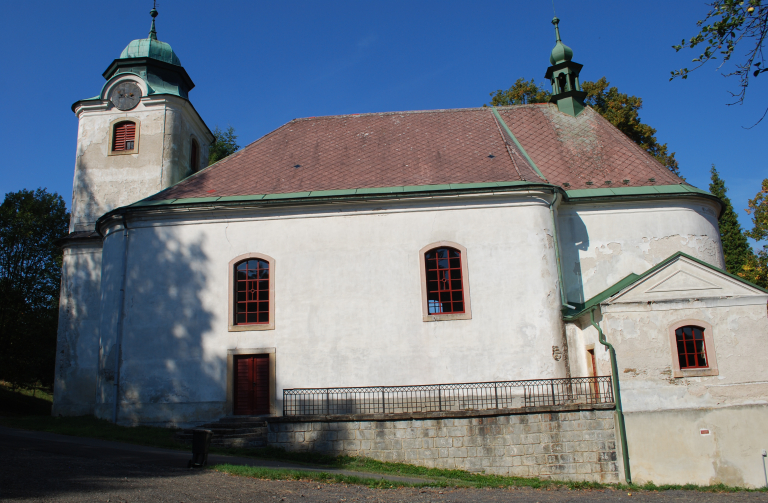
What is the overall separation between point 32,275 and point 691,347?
31393mm

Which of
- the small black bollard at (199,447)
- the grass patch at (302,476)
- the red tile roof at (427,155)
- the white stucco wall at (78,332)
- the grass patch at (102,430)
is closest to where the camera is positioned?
the grass patch at (302,476)

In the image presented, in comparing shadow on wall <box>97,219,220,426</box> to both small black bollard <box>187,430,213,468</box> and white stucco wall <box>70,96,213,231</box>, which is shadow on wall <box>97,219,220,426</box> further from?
small black bollard <box>187,430,213,468</box>

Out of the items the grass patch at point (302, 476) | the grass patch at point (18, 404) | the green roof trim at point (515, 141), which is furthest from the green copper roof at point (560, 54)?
the grass patch at point (18, 404)

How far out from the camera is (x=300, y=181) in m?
16.9

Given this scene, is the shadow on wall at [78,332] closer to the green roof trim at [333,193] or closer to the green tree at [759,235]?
the green roof trim at [333,193]

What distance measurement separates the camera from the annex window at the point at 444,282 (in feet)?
49.6

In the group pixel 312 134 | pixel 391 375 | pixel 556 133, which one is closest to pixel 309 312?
pixel 391 375

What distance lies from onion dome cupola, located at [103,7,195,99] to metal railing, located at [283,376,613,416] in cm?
1186

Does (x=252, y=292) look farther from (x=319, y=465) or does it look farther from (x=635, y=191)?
(x=635, y=191)

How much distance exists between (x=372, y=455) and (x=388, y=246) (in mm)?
5602

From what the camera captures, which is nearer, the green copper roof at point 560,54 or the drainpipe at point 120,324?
the drainpipe at point 120,324

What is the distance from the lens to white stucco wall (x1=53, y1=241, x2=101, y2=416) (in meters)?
18.0

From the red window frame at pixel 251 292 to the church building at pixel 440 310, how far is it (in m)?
0.05

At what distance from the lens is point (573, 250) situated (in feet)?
53.9
